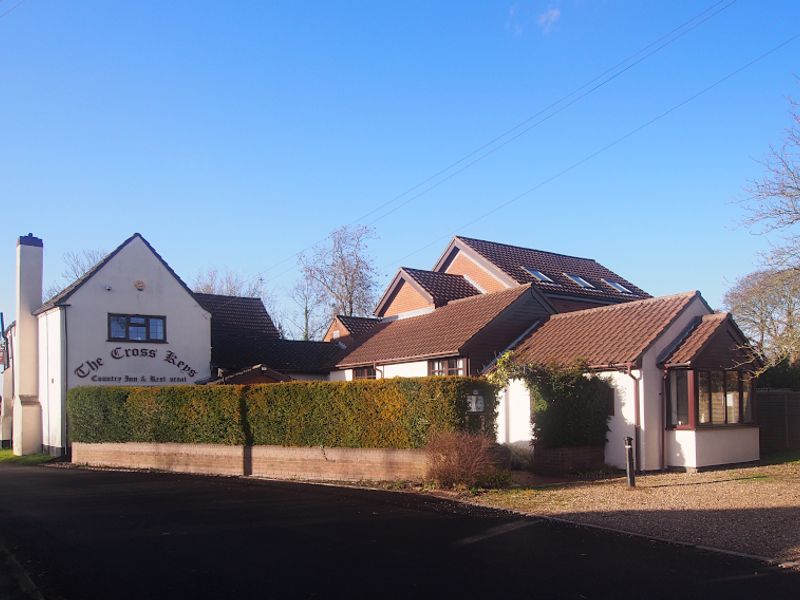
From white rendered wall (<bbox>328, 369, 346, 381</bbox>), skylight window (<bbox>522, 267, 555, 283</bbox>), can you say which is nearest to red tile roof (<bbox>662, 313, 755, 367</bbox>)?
skylight window (<bbox>522, 267, 555, 283</bbox>)

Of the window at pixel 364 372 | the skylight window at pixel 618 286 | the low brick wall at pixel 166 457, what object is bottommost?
the low brick wall at pixel 166 457

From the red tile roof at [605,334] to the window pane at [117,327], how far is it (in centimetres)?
1575

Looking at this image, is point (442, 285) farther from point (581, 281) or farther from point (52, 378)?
point (52, 378)

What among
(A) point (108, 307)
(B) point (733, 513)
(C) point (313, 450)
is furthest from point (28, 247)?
(B) point (733, 513)

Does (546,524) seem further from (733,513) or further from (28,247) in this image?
(28,247)

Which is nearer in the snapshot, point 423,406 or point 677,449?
point 423,406

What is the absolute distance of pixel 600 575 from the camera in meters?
8.09

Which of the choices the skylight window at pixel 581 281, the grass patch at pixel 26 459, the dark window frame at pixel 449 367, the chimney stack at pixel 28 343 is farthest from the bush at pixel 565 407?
the chimney stack at pixel 28 343

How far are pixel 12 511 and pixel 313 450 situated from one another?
7194 millimetres

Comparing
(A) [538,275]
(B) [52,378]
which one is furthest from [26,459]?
(A) [538,275]

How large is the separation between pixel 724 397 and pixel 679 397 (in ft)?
5.13

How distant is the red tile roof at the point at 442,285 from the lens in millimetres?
31188

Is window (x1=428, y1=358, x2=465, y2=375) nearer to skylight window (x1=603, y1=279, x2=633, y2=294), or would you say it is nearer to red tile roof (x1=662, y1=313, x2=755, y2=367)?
red tile roof (x1=662, y1=313, x2=755, y2=367)

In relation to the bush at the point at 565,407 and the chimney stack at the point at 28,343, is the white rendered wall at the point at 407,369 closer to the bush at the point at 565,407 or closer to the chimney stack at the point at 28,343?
the bush at the point at 565,407
